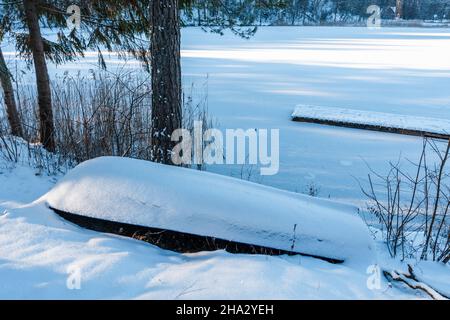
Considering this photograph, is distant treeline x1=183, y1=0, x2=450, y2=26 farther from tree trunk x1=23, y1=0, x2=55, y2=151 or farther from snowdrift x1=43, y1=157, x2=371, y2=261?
snowdrift x1=43, y1=157, x2=371, y2=261

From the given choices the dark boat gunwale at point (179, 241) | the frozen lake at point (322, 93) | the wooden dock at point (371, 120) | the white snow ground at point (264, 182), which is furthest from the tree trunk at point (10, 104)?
the wooden dock at point (371, 120)

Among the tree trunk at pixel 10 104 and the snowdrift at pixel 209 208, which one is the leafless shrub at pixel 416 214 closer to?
the snowdrift at pixel 209 208

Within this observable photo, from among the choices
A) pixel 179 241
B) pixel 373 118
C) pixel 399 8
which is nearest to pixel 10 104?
pixel 179 241

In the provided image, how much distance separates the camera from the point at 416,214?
3.24 metres

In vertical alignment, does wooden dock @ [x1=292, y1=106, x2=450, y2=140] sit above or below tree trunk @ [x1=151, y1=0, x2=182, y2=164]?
below

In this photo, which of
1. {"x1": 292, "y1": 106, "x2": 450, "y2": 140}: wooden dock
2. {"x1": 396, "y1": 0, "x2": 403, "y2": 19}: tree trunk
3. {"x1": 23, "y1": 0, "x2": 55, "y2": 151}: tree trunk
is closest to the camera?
{"x1": 23, "y1": 0, "x2": 55, "y2": 151}: tree trunk

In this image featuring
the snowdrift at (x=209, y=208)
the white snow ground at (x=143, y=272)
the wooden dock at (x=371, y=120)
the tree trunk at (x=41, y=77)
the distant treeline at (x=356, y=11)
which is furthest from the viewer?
the distant treeline at (x=356, y=11)

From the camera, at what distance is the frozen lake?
491cm

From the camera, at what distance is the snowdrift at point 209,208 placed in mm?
2039

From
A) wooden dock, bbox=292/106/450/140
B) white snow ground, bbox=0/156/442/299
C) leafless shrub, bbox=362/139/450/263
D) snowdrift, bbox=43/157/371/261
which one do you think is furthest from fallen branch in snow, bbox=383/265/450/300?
wooden dock, bbox=292/106/450/140

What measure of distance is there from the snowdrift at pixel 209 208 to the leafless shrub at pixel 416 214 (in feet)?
2.27

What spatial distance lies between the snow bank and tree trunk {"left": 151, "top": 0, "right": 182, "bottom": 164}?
12.7 feet

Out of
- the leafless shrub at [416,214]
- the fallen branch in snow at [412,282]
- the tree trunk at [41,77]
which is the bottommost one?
the leafless shrub at [416,214]
